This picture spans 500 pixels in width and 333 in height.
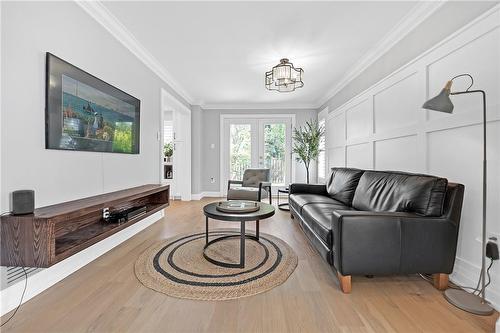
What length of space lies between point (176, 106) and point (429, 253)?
4.47 metres

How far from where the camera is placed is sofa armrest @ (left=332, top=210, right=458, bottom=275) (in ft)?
5.29

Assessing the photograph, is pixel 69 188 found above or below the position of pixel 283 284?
above

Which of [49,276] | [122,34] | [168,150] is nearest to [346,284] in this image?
[49,276]

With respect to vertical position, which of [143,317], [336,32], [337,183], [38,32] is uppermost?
[336,32]

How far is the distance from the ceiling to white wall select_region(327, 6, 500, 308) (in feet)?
2.09

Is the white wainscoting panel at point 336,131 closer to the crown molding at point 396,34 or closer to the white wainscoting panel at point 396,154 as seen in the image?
the crown molding at point 396,34

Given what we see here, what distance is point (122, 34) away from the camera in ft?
8.40

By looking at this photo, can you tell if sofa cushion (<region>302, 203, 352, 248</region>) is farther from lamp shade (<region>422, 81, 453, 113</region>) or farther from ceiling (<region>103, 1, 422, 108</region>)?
ceiling (<region>103, 1, 422, 108</region>)

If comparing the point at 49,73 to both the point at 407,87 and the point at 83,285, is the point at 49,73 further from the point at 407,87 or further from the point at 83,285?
the point at 407,87

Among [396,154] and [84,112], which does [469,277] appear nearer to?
[396,154]

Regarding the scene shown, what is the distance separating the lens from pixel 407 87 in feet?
7.80

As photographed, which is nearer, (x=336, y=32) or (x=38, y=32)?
(x=38, y=32)

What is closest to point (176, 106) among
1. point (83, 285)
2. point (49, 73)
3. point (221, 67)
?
point (221, 67)

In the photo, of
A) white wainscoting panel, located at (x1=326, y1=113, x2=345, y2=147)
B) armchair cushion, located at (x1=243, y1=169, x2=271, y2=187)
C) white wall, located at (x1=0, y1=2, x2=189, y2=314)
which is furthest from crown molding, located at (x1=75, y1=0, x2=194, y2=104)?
white wainscoting panel, located at (x1=326, y1=113, x2=345, y2=147)
